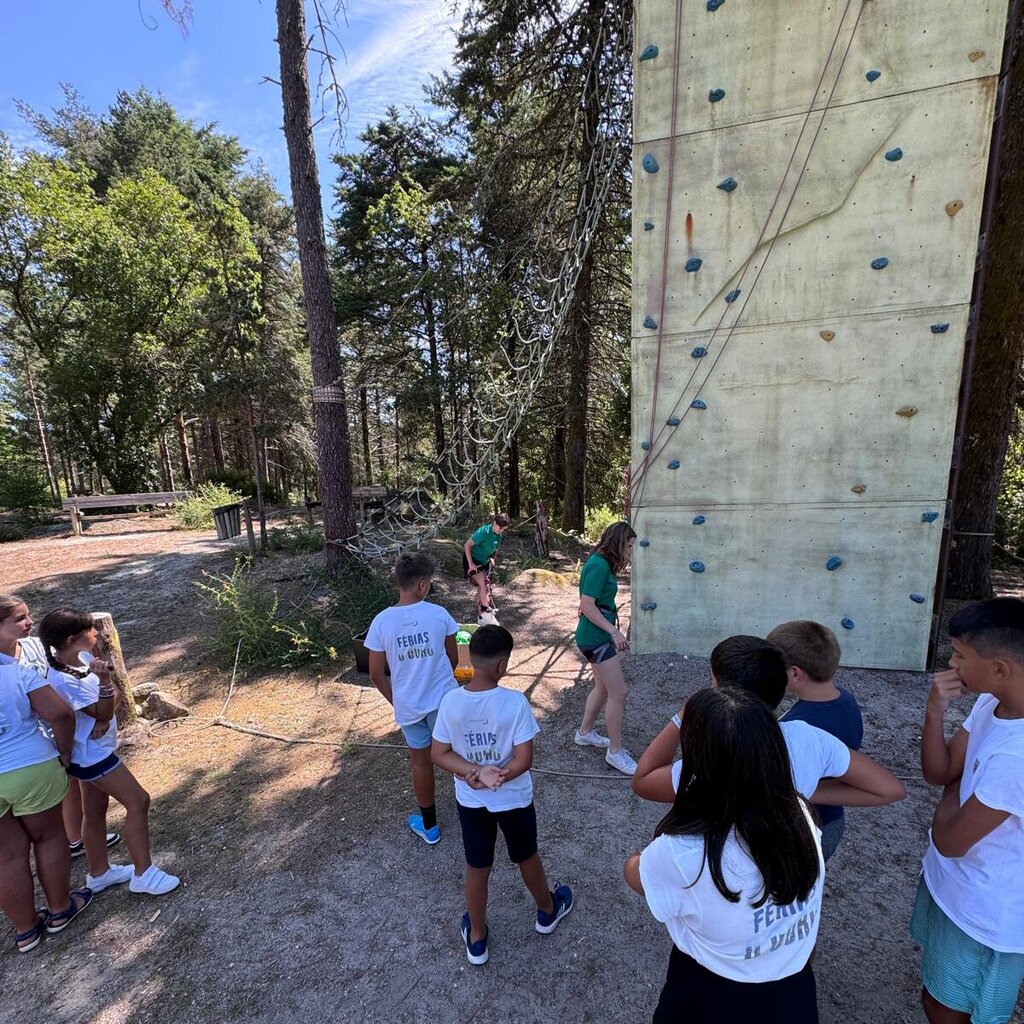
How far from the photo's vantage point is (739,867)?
1085 mm

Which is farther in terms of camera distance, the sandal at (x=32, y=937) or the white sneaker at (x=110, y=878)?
the white sneaker at (x=110, y=878)

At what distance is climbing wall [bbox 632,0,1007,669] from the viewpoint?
12.6ft

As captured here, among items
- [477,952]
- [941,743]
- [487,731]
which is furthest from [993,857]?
[477,952]

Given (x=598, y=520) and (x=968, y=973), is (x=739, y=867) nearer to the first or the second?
(x=968, y=973)

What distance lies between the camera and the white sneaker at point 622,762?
135 inches

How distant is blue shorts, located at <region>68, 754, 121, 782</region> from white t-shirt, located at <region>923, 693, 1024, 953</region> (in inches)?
123

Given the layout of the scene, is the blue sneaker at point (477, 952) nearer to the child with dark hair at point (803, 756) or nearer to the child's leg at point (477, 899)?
the child's leg at point (477, 899)

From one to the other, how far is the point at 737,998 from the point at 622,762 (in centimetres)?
237

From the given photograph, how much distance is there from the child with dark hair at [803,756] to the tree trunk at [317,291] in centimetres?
561

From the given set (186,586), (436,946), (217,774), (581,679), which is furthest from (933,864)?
(186,586)

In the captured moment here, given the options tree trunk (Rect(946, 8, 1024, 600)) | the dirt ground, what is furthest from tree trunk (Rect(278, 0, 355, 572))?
tree trunk (Rect(946, 8, 1024, 600))

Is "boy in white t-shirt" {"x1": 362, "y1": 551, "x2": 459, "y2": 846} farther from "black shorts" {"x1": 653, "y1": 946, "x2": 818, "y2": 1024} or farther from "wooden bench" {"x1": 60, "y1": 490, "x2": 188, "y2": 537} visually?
"wooden bench" {"x1": 60, "y1": 490, "x2": 188, "y2": 537}

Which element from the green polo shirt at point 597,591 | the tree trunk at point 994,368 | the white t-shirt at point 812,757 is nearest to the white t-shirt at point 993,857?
the white t-shirt at point 812,757

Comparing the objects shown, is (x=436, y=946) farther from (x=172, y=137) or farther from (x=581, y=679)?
(x=172, y=137)
